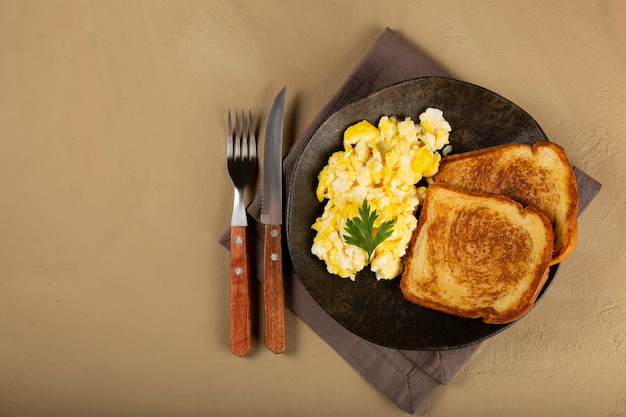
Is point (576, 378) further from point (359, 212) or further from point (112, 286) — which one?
point (112, 286)

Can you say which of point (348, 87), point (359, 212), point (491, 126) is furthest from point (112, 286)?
point (491, 126)

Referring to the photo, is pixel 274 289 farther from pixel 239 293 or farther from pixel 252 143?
pixel 252 143

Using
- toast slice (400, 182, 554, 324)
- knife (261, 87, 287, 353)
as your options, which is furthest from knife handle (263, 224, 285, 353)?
toast slice (400, 182, 554, 324)

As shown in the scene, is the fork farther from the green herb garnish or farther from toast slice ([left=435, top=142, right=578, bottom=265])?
toast slice ([left=435, top=142, right=578, bottom=265])

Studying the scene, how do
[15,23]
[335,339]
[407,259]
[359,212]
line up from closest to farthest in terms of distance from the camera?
[359,212] < [407,259] < [335,339] < [15,23]

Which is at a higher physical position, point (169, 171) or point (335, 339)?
point (169, 171)

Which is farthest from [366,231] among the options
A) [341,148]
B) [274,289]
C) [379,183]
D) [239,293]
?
[239,293]

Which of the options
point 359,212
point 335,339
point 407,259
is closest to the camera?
point 359,212

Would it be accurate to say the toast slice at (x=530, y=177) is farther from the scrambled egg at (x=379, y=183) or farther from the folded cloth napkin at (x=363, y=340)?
the folded cloth napkin at (x=363, y=340)
